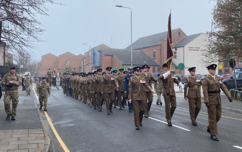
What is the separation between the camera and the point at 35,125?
310 inches

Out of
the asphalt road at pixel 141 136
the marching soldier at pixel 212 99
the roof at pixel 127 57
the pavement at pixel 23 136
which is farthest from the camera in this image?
the roof at pixel 127 57

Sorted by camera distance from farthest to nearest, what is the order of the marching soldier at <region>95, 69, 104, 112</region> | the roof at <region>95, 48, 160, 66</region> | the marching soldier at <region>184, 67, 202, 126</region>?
the roof at <region>95, 48, 160, 66</region> < the marching soldier at <region>95, 69, 104, 112</region> < the marching soldier at <region>184, 67, 202, 126</region>

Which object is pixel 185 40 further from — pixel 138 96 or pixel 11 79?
pixel 11 79

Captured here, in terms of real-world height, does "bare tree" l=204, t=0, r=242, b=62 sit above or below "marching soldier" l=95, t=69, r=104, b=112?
above

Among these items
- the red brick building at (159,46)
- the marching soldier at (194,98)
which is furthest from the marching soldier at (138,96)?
the red brick building at (159,46)

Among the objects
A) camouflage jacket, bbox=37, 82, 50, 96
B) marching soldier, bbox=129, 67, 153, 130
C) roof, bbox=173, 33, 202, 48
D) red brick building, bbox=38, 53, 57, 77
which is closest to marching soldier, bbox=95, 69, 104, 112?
camouflage jacket, bbox=37, 82, 50, 96

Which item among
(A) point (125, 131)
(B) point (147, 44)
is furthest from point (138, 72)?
(B) point (147, 44)

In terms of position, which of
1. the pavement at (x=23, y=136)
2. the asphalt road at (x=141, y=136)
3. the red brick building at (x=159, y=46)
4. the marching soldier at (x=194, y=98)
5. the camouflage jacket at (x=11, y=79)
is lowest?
the asphalt road at (x=141, y=136)

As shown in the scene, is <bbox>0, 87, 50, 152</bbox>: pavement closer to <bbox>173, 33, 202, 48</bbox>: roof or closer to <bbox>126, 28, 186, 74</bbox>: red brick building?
<bbox>126, 28, 186, 74</bbox>: red brick building

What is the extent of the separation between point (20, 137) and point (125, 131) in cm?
302

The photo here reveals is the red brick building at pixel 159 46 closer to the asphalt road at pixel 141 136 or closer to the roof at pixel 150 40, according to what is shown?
the roof at pixel 150 40

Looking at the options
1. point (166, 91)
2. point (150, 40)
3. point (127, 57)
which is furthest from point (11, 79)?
point (150, 40)

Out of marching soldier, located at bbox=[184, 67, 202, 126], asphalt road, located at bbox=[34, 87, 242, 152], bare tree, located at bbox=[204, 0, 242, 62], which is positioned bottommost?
asphalt road, located at bbox=[34, 87, 242, 152]

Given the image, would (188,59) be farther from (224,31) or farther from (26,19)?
(26,19)
